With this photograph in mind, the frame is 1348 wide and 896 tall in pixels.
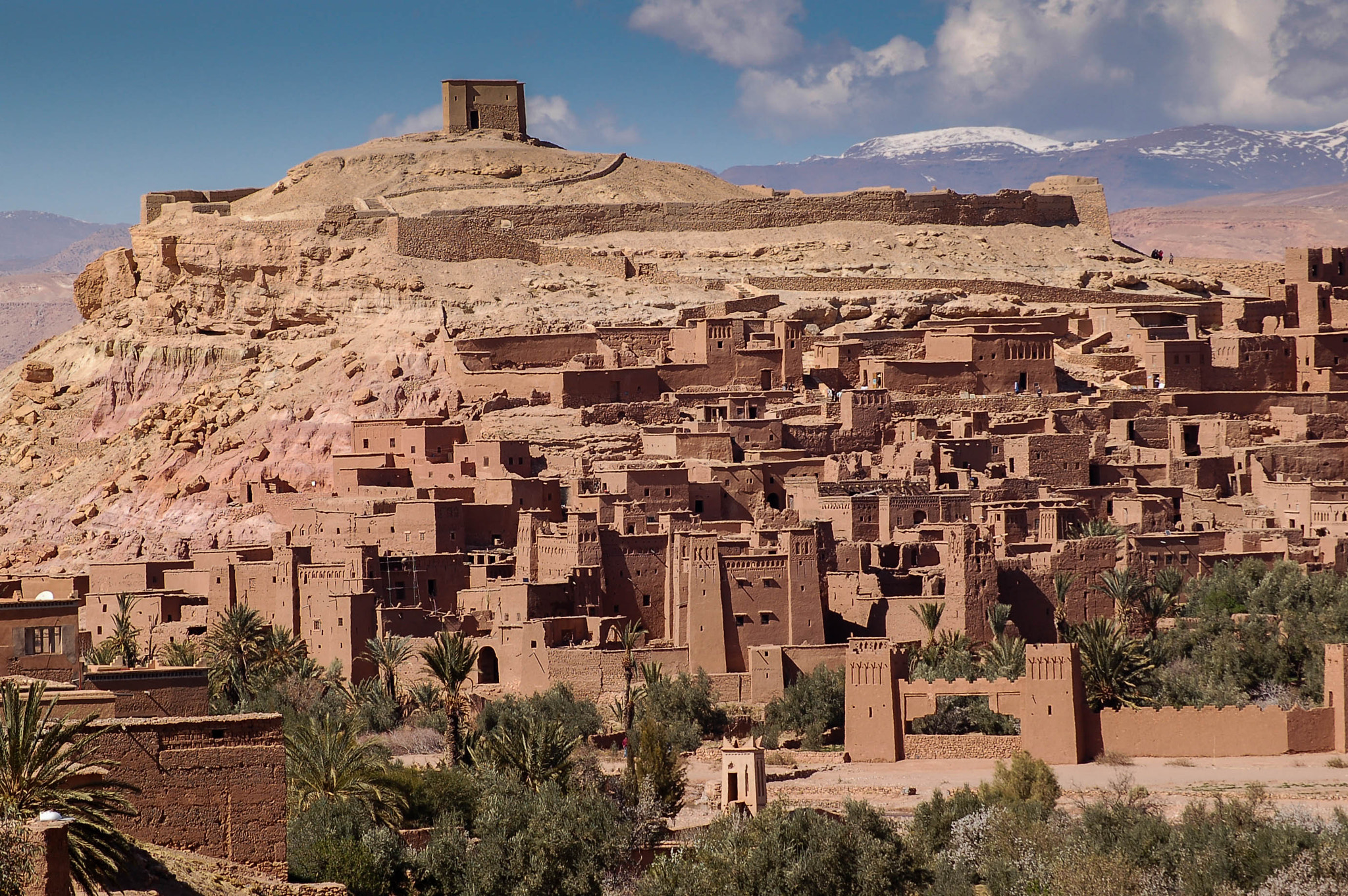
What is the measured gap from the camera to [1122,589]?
40.2m

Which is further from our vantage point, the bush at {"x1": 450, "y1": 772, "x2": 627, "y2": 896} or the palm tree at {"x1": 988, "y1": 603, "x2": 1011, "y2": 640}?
the palm tree at {"x1": 988, "y1": 603, "x2": 1011, "y2": 640}

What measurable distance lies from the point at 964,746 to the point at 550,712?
20.2 ft

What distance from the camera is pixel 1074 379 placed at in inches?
2167

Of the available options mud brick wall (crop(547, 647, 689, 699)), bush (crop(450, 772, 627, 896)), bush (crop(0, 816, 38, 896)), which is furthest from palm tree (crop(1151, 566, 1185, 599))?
bush (crop(0, 816, 38, 896))

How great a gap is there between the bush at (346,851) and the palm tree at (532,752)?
3.54 meters

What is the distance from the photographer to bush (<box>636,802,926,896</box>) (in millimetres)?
24703

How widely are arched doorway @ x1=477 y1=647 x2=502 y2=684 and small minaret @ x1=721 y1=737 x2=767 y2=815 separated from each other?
798cm

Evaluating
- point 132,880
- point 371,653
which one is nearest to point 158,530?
point 371,653

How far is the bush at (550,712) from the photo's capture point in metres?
34.7

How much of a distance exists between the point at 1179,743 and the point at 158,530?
2449 cm

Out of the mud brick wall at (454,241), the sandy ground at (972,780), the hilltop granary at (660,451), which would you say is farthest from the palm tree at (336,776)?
the mud brick wall at (454,241)

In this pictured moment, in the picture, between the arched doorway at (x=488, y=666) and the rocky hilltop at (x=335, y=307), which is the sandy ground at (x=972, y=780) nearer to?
the arched doorway at (x=488, y=666)

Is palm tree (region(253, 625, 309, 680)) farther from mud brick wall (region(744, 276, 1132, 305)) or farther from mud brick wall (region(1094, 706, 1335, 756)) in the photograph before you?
mud brick wall (region(744, 276, 1132, 305))

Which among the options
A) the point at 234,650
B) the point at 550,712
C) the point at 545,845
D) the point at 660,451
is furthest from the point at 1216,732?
the point at 660,451
